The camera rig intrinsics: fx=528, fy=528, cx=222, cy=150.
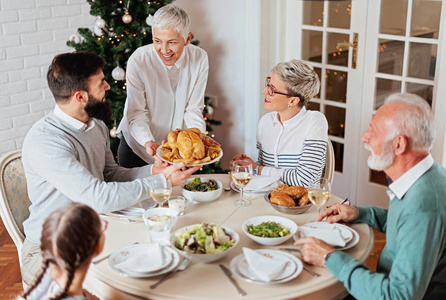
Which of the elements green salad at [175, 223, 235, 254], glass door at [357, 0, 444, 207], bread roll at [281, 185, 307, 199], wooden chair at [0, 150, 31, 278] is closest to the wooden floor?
glass door at [357, 0, 444, 207]

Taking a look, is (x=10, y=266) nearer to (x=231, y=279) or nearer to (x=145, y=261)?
→ (x=145, y=261)

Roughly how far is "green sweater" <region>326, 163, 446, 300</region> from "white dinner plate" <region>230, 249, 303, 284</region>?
0.36 ft

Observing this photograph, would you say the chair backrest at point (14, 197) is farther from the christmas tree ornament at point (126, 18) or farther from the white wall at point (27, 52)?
the white wall at point (27, 52)

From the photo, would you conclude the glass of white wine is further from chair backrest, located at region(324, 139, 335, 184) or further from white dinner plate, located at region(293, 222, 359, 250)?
chair backrest, located at region(324, 139, 335, 184)

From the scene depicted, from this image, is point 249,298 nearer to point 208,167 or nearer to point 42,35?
point 208,167

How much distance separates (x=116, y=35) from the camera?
352 centimetres

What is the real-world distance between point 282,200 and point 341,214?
0.78ft

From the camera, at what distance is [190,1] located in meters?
4.14

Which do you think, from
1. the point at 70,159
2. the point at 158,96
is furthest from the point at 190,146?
the point at 158,96

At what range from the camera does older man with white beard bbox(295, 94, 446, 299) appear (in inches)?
62.6

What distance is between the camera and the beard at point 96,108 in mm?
2256

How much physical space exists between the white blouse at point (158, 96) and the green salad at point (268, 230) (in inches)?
43.3

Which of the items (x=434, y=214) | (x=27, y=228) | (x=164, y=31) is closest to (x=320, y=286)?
(x=434, y=214)

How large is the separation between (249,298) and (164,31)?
165cm
